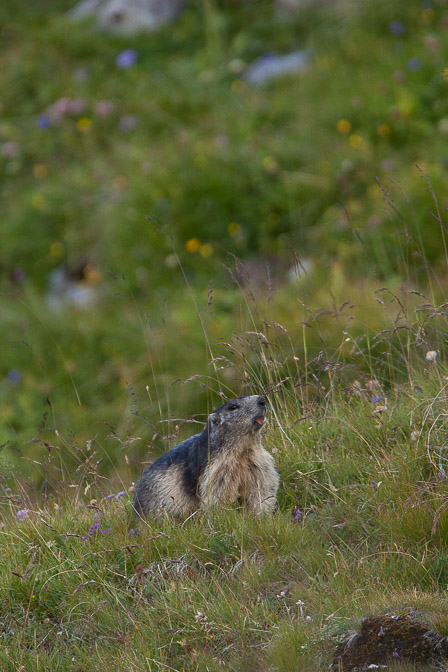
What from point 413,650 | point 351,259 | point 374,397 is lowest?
point 351,259

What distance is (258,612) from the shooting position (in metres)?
3.86

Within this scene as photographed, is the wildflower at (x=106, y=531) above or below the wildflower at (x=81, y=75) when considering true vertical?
below

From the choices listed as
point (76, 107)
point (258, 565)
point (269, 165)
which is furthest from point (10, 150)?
point (258, 565)

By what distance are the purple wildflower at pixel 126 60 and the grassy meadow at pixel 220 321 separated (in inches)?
Answer: 10.5

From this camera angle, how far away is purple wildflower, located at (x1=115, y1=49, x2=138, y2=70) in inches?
548

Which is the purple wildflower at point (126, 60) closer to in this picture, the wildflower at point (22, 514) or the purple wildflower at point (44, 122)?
the purple wildflower at point (44, 122)

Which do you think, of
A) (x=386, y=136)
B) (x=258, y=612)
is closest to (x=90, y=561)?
(x=258, y=612)

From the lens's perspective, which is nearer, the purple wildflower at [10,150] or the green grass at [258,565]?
the green grass at [258,565]

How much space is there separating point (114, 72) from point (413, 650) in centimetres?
1244

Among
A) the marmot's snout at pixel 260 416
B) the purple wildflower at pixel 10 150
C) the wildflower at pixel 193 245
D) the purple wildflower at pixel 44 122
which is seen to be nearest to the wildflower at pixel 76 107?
the purple wildflower at pixel 44 122

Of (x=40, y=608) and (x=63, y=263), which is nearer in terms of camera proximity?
(x=40, y=608)

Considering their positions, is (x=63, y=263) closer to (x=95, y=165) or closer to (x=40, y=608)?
(x=95, y=165)

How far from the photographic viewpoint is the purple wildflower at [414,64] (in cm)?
1078

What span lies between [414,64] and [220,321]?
4411 millimetres
